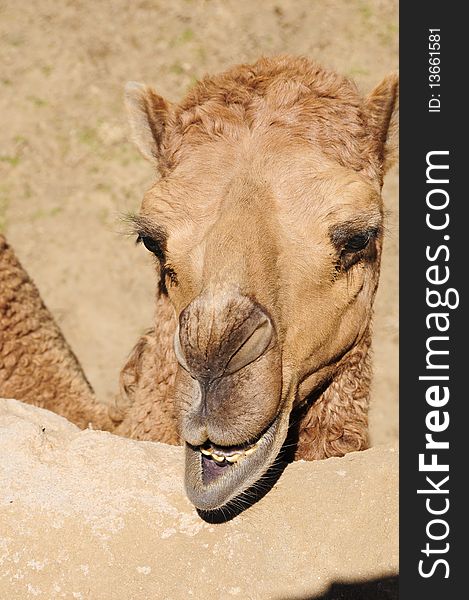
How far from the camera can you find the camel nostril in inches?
137

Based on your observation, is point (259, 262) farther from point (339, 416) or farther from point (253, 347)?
point (339, 416)

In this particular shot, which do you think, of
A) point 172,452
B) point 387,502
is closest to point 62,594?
point 172,452

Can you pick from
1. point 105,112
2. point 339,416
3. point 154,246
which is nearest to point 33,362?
point 154,246

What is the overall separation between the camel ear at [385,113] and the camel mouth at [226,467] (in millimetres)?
1893

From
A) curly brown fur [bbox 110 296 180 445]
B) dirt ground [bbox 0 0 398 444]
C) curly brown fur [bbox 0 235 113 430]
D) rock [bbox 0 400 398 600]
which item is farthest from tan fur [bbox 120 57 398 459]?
dirt ground [bbox 0 0 398 444]

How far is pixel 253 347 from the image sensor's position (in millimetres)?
3533

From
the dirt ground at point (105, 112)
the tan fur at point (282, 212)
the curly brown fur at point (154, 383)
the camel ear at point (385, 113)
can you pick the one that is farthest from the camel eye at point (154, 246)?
the dirt ground at point (105, 112)

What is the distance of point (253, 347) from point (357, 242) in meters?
1.01

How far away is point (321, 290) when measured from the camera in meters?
4.15

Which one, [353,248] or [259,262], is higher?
[353,248]

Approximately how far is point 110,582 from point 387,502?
1.35m

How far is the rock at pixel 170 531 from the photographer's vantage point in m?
3.60

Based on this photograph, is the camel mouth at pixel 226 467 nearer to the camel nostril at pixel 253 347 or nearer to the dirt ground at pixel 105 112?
the camel nostril at pixel 253 347

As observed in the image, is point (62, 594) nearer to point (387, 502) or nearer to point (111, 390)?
point (387, 502)
